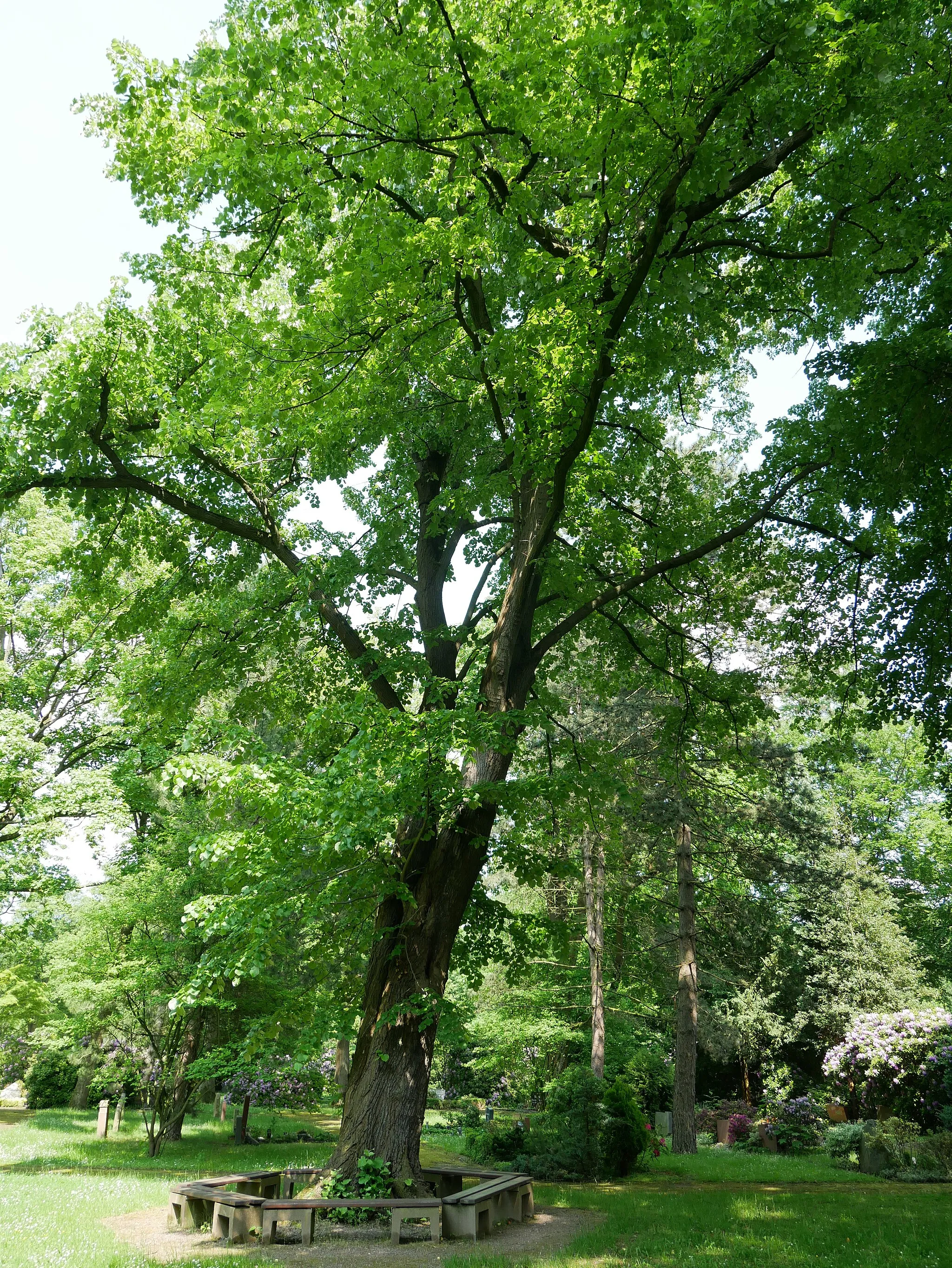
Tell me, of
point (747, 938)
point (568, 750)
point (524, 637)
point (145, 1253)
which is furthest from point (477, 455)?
point (747, 938)

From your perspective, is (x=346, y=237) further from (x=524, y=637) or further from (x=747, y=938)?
(x=747, y=938)

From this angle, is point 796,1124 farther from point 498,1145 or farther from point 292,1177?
point 292,1177

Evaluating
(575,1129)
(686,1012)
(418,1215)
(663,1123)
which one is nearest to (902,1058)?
(686,1012)

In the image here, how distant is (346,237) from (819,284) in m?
4.72

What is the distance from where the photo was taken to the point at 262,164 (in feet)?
21.9

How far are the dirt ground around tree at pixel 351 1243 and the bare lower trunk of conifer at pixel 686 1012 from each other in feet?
29.9

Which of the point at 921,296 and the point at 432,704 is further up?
the point at 921,296

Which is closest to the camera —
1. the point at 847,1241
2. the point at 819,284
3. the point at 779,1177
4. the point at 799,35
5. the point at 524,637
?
the point at 799,35

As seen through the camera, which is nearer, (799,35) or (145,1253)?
(799,35)

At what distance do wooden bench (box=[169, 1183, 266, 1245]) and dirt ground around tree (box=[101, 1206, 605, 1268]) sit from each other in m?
0.13

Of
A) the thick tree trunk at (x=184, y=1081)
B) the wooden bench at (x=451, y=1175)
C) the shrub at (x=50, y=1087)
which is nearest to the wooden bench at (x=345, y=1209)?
the wooden bench at (x=451, y=1175)

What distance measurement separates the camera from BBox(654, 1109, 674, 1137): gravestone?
19797 mm

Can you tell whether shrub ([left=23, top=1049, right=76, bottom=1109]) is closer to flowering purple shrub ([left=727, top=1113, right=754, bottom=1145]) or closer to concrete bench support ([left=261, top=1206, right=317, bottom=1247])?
flowering purple shrub ([left=727, top=1113, right=754, bottom=1145])

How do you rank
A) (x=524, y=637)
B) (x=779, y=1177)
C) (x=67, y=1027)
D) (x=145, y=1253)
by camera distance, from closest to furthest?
1. (x=145, y=1253)
2. (x=524, y=637)
3. (x=779, y=1177)
4. (x=67, y=1027)
